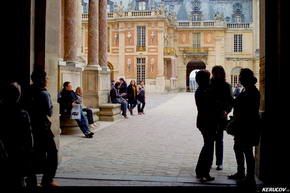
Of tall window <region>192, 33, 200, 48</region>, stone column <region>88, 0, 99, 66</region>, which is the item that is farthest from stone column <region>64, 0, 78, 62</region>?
tall window <region>192, 33, 200, 48</region>

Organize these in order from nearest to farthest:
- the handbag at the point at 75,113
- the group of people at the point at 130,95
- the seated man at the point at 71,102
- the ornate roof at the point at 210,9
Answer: the handbag at the point at 75,113, the seated man at the point at 71,102, the group of people at the point at 130,95, the ornate roof at the point at 210,9

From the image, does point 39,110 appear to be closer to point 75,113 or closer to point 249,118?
point 249,118

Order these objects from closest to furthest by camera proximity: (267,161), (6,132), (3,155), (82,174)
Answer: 1. (3,155)
2. (6,132)
3. (267,161)
4. (82,174)

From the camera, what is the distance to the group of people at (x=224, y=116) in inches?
220

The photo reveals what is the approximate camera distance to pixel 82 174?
649cm

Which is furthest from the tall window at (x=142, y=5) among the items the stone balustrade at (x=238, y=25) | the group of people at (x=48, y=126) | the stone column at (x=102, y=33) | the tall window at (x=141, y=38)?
the group of people at (x=48, y=126)

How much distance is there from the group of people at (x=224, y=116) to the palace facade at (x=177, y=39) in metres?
41.8

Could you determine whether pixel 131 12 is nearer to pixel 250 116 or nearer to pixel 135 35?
pixel 135 35

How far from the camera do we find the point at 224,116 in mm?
6324

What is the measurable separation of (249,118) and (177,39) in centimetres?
5276

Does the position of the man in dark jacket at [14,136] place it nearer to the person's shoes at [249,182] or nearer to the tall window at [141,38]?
the person's shoes at [249,182]

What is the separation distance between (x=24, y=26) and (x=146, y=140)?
5.18 meters

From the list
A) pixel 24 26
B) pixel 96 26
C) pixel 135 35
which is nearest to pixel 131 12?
pixel 135 35

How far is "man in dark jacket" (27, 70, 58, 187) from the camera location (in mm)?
5516
